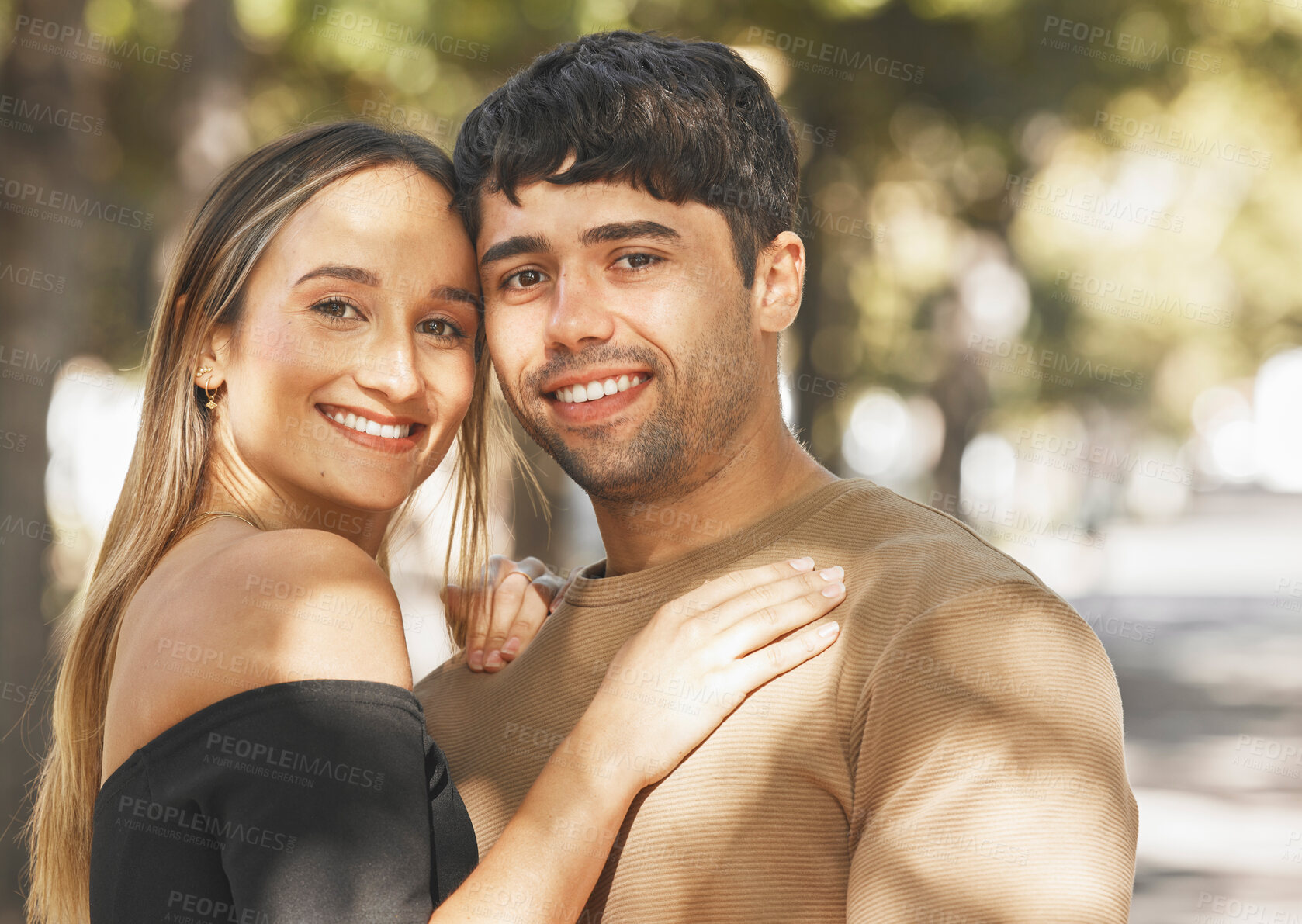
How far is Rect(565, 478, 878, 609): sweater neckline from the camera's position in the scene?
2795 mm

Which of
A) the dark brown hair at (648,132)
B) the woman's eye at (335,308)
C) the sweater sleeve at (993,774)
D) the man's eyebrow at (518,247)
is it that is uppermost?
the dark brown hair at (648,132)

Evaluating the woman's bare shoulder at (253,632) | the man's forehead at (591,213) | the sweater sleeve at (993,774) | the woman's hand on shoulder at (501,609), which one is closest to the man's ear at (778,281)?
the man's forehead at (591,213)

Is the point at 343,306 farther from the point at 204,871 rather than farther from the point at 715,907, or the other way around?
the point at 715,907

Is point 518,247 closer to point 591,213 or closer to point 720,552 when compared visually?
point 591,213

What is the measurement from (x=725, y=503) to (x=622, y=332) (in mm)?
476

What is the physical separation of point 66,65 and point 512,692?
4806mm

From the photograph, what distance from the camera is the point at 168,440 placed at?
2.99 metres

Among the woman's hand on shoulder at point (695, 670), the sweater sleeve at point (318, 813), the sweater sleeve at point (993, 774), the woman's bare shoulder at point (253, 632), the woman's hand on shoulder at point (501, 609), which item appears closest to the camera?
the sweater sleeve at point (993, 774)

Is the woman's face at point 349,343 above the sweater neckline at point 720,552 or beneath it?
above

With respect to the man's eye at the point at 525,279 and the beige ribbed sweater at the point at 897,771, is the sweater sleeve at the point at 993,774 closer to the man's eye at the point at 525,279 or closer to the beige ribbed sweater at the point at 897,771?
the beige ribbed sweater at the point at 897,771

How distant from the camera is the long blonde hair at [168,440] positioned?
289 cm

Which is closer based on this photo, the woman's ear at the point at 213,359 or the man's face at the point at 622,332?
the man's face at the point at 622,332

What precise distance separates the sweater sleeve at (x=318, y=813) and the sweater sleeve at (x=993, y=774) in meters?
0.83

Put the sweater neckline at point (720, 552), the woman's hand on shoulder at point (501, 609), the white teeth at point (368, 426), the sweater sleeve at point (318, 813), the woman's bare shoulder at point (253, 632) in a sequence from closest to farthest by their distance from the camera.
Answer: the sweater sleeve at point (318, 813)
the woman's bare shoulder at point (253, 632)
the sweater neckline at point (720, 552)
the white teeth at point (368, 426)
the woman's hand on shoulder at point (501, 609)
